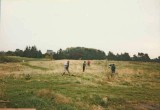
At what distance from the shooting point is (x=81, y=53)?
7.87 meters

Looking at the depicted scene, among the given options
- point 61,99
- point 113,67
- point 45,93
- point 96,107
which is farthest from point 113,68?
point 45,93

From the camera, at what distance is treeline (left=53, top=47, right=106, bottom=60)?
786 cm

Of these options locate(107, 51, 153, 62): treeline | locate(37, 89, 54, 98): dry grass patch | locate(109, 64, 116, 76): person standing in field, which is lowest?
locate(37, 89, 54, 98): dry grass patch

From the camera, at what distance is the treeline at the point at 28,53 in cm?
782

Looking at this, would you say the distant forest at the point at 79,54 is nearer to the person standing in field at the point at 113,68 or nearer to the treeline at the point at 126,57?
the treeline at the point at 126,57

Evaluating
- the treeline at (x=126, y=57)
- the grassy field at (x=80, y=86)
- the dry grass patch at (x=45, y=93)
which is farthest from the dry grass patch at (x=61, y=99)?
the treeline at (x=126, y=57)

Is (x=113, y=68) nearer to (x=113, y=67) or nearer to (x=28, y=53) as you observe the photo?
(x=113, y=67)

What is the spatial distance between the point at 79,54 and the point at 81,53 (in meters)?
0.07

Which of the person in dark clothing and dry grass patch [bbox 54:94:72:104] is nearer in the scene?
dry grass patch [bbox 54:94:72:104]

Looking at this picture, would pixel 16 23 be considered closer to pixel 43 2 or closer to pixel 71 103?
pixel 43 2

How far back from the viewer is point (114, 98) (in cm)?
747

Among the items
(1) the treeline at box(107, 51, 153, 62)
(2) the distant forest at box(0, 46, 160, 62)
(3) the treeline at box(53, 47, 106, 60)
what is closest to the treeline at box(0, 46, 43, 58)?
(2) the distant forest at box(0, 46, 160, 62)

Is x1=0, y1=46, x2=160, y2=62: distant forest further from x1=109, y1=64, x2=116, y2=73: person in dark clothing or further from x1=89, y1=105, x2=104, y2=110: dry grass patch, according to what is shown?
x1=89, y1=105, x2=104, y2=110: dry grass patch

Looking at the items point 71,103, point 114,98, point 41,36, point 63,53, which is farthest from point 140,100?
point 41,36
